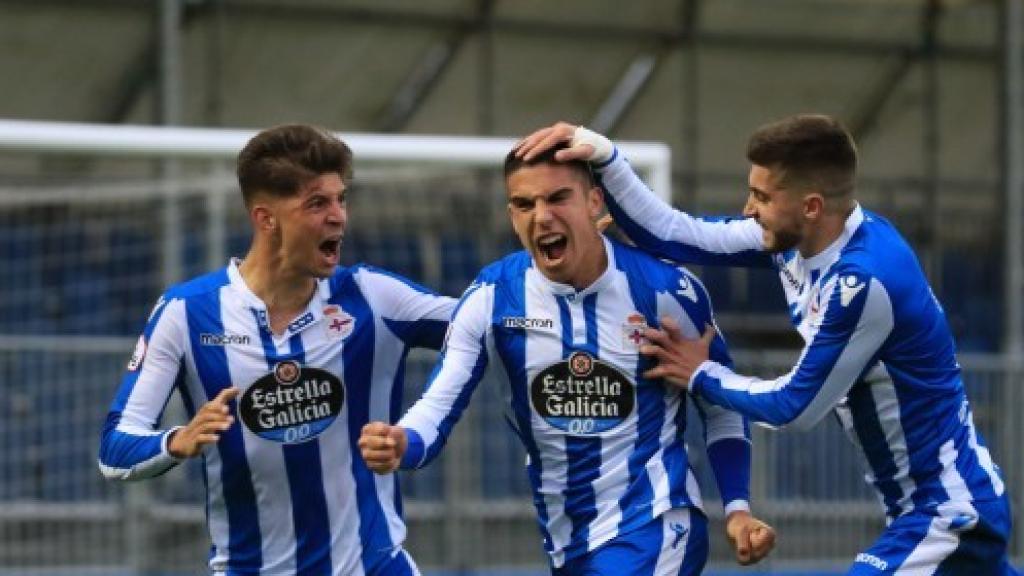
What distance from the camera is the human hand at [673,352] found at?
636 cm

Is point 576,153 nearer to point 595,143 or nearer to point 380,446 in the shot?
point 595,143

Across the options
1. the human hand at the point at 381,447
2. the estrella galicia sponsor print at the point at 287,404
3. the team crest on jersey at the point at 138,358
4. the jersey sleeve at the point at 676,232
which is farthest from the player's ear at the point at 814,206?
the team crest on jersey at the point at 138,358

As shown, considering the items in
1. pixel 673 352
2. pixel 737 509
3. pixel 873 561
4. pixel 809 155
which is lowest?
pixel 873 561

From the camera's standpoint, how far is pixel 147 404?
6.50m

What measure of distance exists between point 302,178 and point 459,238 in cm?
632

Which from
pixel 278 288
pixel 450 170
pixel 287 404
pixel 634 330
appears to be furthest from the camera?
pixel 450 170

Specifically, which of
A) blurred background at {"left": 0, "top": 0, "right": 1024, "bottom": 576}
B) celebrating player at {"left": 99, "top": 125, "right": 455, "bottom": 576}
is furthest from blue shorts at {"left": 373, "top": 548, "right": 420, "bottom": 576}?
blurred background at {"left": 0, "top": 0, "right": 1024, "bottom": 576}

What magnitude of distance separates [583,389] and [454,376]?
36cm

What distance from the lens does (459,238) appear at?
507 inches

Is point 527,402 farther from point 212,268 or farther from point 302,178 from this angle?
point 212,268

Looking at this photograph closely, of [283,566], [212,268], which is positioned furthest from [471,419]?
[283,566]

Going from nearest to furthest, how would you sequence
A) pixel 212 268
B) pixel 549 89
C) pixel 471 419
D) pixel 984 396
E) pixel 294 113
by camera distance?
1. pixel 212 268
2. pixel 471 419
3. pixel 984 396
4. pixel 294 113
5. pixel 549 89

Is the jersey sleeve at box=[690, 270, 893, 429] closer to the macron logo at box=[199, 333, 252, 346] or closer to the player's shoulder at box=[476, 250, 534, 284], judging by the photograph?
the player's shoulder at box=[476, 250, 534, 284]

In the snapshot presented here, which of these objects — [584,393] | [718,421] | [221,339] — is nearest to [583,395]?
[584,393]
